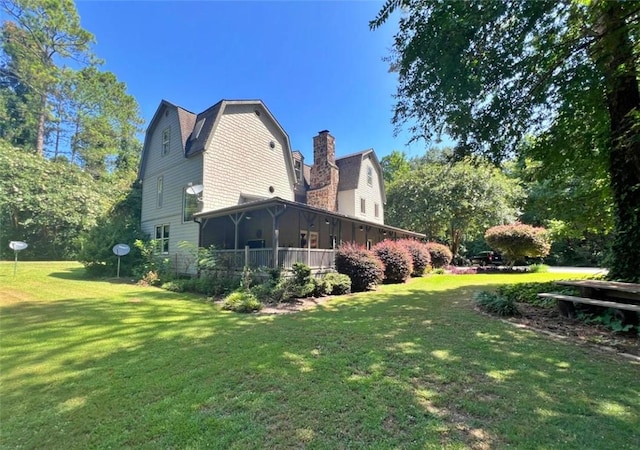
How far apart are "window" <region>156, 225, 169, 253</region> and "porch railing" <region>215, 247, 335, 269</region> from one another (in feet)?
17.5

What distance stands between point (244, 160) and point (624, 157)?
1445 cm

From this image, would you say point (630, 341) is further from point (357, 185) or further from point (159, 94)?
point (159, 94)

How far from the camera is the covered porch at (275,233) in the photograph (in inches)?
432

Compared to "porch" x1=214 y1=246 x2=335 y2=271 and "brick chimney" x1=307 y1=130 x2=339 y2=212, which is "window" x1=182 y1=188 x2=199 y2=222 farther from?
"brick chimney" x1=307 y1=130 x2=339 y2=212

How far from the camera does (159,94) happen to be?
1814cm

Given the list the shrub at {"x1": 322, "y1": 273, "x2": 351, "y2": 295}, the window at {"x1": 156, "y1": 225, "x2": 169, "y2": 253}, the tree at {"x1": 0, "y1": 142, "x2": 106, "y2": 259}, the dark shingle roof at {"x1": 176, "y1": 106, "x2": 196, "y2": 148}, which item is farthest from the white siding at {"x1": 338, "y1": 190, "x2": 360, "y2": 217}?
the tree at {"x1": 0, "y1": 142, "x2": 106, "y2": 259}

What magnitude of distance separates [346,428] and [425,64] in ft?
20.8

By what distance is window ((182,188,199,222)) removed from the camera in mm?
14236

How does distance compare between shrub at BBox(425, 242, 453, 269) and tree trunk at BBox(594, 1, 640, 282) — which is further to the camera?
shrub at BBox(425, 242, 453, 269)

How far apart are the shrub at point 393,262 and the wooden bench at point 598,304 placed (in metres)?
7.49

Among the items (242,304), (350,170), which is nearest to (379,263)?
(242,304)

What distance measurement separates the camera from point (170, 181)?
15.9m

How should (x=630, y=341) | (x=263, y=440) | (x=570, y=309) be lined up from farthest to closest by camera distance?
1. (x=570, y=309)
2. (x=630, y=341)
3. (x=263, y=440)

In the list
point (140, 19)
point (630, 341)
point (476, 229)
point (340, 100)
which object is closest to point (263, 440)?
point (630, 341)
